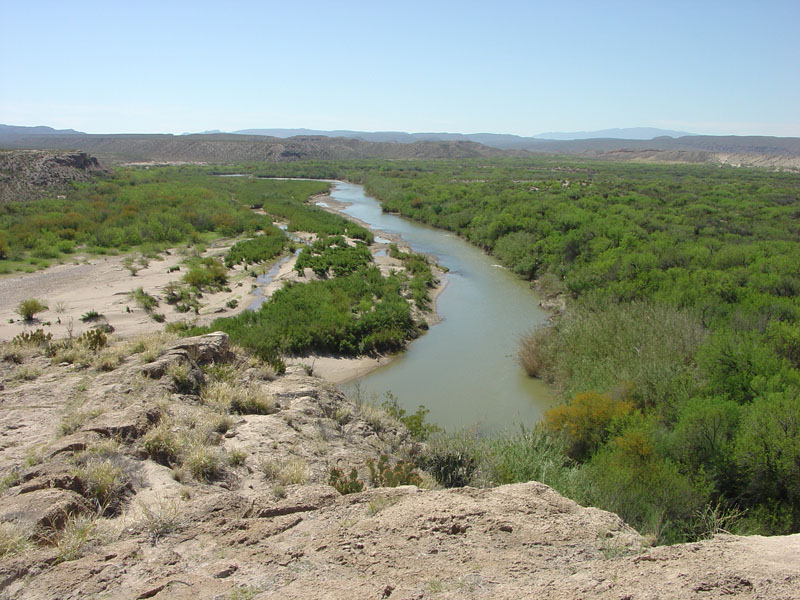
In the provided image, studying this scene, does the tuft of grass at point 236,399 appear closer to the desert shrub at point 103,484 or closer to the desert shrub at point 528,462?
the desert shrub at point 103,484

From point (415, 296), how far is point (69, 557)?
61.8 ft

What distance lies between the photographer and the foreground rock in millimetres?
4324

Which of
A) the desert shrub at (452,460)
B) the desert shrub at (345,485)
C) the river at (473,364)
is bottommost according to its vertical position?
the river at (473,364)

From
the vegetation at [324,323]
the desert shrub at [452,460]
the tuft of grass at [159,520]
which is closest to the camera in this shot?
the tuft of grass at [159,520]

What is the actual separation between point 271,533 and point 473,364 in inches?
471

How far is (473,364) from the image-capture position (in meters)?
16.7

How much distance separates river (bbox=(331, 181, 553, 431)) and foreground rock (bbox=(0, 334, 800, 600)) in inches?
212

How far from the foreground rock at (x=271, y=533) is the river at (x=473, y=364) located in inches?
212

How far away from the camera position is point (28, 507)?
5270mm

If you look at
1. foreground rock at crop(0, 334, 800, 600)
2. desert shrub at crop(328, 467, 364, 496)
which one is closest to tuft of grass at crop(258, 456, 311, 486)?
foreground rock at crop(0, 334, 800, 600)

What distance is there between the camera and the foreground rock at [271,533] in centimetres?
432

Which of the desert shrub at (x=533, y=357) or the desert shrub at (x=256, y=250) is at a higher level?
the desert shrub at (x=256, y=250)

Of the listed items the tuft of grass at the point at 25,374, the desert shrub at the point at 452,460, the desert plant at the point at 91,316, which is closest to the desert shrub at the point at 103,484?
the desert shrub at the point at 452,460

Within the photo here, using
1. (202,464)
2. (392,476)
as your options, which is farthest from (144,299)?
(392,476)
